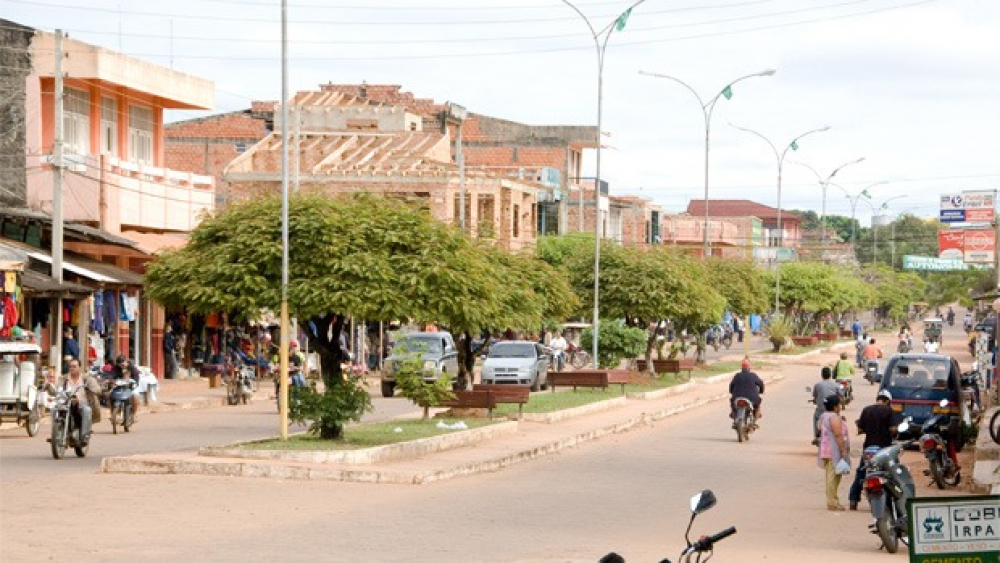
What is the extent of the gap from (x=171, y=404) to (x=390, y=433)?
1244cm

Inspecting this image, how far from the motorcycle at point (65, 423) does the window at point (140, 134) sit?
25571mm

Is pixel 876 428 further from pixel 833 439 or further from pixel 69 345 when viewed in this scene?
pixel 69 345

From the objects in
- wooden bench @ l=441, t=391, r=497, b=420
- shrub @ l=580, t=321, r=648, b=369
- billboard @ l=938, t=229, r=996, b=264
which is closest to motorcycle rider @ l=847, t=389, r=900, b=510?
wooden bench @ l=441, t=391, r=497, b=420

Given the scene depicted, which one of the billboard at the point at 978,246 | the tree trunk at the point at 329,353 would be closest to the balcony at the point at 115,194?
the tree trunk at the point at 329,353

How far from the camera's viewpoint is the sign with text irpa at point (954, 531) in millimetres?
9148

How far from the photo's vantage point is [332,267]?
85.0ft

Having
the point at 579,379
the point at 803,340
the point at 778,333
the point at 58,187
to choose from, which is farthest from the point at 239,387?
the point at 803,340

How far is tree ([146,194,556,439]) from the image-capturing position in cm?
2580

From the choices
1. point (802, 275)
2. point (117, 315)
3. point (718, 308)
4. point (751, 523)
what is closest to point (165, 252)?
point (751, 523)

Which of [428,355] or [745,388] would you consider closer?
[745,388]

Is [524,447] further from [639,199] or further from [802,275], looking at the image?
[639,199]

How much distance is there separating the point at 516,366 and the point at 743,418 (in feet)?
48.1

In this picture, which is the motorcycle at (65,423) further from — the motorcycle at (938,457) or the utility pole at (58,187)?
the motorcycle at (938,457)

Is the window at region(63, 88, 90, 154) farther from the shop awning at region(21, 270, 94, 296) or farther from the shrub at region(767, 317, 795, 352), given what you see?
the shrub at region(767, 317, 795, 352)
